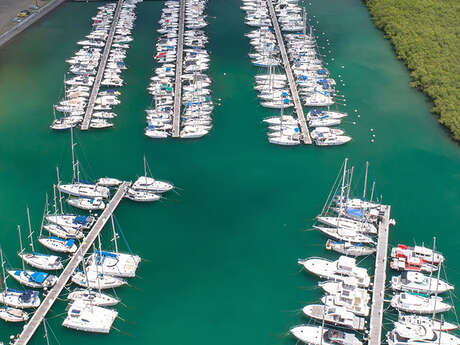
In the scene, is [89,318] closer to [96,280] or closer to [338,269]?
[96,280]

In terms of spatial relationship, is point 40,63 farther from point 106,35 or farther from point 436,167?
point 436,167

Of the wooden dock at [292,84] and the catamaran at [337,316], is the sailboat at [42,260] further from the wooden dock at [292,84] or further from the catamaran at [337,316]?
the wooden dock at [292,84]

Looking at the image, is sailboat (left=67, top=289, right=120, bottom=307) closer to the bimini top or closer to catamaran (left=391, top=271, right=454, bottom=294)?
the bimini top

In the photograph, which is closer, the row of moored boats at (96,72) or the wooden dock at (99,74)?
the wooden dock at (99,74)

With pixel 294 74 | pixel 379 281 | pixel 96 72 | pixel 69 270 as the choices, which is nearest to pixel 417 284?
pixel 379 281

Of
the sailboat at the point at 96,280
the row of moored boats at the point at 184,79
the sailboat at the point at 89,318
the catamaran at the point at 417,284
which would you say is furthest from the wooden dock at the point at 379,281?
the row of moored boats at the point at 184,79

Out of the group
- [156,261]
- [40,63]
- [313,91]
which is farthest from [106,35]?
[156,261]
